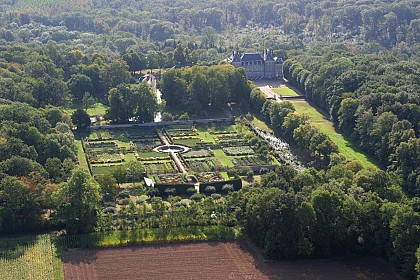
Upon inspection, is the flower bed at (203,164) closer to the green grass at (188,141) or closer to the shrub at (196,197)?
the green grass at (188,141)

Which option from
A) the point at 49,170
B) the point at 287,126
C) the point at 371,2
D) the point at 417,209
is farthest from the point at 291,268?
the point at 371,2

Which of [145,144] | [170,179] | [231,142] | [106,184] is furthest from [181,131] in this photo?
[106,184]

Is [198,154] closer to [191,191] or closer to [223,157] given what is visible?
[223,157]

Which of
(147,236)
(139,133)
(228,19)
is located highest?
(147,236)

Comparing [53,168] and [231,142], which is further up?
[53,168]

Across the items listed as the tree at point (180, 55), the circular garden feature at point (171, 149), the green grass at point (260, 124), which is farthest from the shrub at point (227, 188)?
the tree at point (180, 55)
